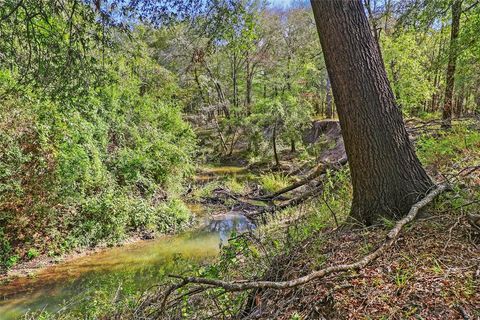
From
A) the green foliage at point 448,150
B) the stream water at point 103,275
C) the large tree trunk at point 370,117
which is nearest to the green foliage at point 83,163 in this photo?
the stream water at point 103,275

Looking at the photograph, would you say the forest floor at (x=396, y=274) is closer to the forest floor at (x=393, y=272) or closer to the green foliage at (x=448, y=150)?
the forest floor at (x=393, y=272)

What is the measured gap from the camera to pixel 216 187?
12.2m

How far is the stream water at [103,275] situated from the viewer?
498 centimetres

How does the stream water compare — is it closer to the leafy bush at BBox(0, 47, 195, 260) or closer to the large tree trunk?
the leafy bush at BBox(0, 47, 195, 260)

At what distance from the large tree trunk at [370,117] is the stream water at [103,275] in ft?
8.37

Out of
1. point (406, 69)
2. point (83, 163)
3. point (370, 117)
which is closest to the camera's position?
point (370, 117)

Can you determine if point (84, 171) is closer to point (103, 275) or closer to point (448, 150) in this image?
point (103, 275)

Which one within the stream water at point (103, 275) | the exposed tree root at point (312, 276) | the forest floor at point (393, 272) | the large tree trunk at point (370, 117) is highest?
the large tree trunk at point (370, 117)

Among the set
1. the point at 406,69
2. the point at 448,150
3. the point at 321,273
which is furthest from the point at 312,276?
the point at 406,69

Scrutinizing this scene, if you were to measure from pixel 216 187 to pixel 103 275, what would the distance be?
6351mm

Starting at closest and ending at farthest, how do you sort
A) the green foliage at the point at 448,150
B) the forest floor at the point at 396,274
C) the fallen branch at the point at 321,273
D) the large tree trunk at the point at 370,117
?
the forest floor at the point at 396,274, the fallen branch at the point at 321,273, the large tree trunk at the point at 370,117, the green foliage at the point at 448,150

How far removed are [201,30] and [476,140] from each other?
3.98 metres

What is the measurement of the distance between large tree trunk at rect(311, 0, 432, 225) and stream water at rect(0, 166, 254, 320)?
2550mm

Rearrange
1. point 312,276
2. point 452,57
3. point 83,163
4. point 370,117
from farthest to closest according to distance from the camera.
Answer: point 83,163 → point 452,57 → point 370,117 → point 312,276
